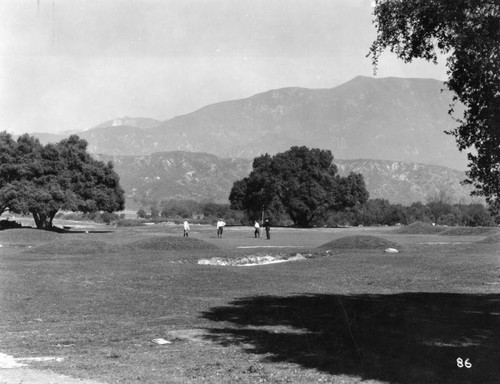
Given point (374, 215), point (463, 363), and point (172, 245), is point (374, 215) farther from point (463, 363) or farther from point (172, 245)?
point (463, 363)

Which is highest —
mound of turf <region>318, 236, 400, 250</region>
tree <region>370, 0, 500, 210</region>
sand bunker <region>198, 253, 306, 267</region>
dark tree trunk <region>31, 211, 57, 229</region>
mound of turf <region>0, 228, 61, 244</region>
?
tree <region>370, 0, 500, 210</region>

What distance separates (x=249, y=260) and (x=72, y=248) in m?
11.7

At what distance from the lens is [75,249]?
40.4 m

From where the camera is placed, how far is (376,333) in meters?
13.8

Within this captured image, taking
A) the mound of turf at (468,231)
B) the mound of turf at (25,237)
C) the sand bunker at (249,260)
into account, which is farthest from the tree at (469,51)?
the mound of turf at (468,231)

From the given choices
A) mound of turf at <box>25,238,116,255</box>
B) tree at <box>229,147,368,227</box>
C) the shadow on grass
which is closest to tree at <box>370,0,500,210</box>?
the shadow on grass

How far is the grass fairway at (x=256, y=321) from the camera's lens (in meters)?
10.6

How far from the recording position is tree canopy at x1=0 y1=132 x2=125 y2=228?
69125 mm

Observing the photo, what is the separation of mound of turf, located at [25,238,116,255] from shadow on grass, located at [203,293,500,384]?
74.0 ft

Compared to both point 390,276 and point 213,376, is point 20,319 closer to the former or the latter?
point 213,376

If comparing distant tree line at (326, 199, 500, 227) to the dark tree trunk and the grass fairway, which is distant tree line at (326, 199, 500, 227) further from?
the grass fairway

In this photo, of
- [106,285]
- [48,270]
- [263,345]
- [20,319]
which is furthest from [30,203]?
[263,345]

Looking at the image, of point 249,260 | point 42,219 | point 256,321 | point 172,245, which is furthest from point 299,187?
point 256,321

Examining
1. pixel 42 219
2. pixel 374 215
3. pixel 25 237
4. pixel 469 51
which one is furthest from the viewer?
pixel 374 215
